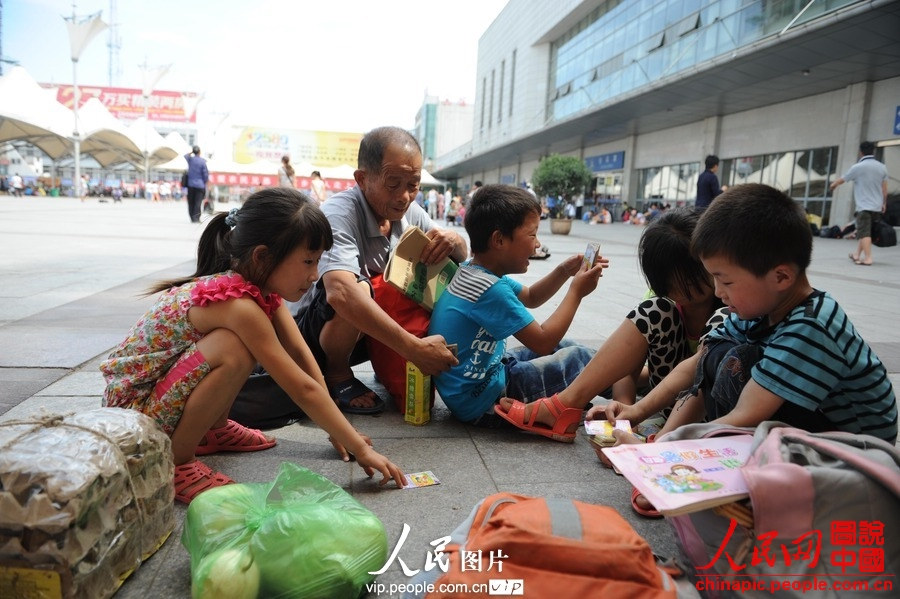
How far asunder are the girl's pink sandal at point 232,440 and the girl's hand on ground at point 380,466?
0.54 m

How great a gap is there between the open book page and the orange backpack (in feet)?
4.50

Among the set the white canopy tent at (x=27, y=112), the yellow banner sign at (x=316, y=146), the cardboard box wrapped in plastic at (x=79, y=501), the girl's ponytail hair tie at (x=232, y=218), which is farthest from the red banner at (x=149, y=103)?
the cardboard box wrapped in plastic at (x=79, y=501)

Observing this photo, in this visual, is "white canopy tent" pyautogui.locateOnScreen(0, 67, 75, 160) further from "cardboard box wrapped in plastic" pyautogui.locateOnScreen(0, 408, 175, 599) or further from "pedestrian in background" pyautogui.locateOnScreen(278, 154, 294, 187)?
"cardboard box wrapped in plastic" pyautogui.locateOnScreen(0, 408, 175, 599)

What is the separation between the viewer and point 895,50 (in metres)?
12.1

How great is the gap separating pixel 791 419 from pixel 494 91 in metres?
45.6

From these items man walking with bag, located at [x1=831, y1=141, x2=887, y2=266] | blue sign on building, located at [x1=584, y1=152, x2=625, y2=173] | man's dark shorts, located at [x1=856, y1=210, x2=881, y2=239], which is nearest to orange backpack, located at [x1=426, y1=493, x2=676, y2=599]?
man walking with bag, located at [x1=831, y1=141, x2=887, y2=266]

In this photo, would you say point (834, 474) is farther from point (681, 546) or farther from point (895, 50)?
point (895, 50)

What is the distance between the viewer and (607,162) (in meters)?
27.7

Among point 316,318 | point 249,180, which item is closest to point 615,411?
point 316,318

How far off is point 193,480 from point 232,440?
0.36 m

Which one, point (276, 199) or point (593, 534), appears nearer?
point (593, 534)

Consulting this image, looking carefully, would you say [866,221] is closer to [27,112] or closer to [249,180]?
[249,180]

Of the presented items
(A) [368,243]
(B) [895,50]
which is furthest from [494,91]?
(A) [368,243]

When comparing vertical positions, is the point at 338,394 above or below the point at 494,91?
below
